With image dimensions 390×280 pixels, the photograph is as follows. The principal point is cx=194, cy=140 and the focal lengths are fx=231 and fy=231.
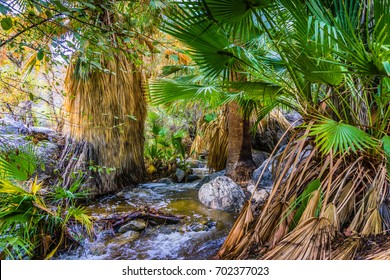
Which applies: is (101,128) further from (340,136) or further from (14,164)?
(340,136)

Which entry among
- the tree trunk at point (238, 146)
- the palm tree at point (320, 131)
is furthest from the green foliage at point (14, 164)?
the tree trunk at point (238, 146)

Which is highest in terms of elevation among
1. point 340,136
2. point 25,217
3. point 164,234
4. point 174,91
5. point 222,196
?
point 174,91

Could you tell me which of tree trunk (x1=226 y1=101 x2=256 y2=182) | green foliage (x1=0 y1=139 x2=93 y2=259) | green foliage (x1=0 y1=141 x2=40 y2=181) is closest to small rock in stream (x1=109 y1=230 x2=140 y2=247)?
green foliage (x1=0 y1=139 x2=93 y2=259)

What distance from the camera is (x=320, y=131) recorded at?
124 centimetres

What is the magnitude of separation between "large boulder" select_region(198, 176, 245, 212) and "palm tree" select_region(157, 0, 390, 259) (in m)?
1.12

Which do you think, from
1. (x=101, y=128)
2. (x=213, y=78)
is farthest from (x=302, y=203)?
(x=101, y=128)

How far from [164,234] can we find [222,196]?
89 cm

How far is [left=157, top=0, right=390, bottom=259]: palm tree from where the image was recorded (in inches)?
42.4

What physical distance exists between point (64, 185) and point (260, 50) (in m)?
2.44

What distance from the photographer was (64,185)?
2.52 meters

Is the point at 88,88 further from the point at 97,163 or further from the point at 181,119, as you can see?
the point at 181,119

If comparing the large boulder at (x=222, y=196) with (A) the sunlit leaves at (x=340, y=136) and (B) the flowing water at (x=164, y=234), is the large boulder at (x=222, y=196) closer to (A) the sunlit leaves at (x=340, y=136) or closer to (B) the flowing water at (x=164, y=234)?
(B) the flowing water at (x=164, y=234)
